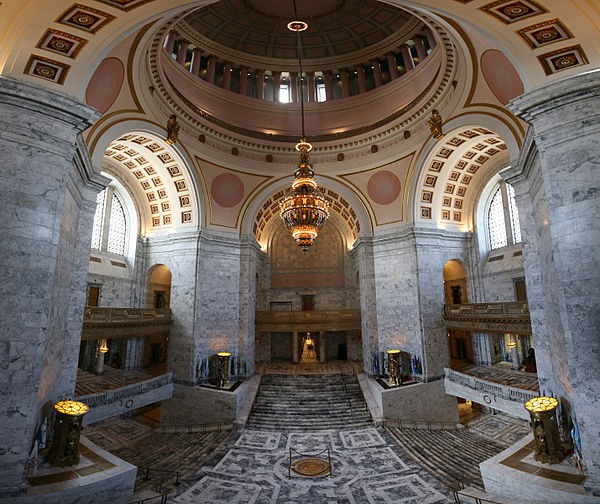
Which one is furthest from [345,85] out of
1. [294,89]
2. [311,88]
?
[294,89]

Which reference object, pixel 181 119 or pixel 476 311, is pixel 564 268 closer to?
pixel 476 311

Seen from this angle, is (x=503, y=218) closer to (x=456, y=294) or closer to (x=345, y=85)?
(x=456, y=294)

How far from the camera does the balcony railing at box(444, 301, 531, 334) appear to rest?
1259cm

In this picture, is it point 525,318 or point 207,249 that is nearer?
point 525,318

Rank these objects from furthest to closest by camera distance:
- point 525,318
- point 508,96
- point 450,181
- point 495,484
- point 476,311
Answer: point 450,181, point 476,311, point 525,318, point 508,96, point 495,484

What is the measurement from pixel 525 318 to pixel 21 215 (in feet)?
49.4

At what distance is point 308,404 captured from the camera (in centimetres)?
1468

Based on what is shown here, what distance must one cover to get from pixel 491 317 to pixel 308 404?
27.4ft

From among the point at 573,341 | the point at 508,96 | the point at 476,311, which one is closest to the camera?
the point at 573,341

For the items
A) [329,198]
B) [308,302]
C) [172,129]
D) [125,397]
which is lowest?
[125,397]

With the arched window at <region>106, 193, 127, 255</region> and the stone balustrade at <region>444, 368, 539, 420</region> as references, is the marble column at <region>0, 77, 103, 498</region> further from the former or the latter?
the stone balustrade at <region>444, 368, 539, 420</region>

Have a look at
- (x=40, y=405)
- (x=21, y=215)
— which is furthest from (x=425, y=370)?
(x=21, y=215)

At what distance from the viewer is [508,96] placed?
970 cm

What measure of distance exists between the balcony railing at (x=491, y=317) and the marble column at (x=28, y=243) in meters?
14.4
